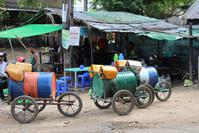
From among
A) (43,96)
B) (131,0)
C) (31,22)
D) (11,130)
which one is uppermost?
(131,0)

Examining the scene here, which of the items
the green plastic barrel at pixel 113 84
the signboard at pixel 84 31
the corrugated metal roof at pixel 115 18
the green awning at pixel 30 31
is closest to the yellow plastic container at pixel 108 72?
the green plastic barrel at pixel 113 84

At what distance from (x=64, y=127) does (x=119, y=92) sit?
177 cm

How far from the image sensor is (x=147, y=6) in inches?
1130

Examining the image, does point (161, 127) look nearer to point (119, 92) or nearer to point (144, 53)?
point (119, 92)

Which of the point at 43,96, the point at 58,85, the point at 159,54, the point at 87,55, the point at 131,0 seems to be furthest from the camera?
the point at 131,0

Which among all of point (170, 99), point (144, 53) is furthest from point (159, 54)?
point (170, 99)

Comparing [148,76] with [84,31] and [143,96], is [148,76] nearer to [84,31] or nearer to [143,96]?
[143,96]

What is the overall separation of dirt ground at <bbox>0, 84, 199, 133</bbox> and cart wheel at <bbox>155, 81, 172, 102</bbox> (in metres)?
0.37

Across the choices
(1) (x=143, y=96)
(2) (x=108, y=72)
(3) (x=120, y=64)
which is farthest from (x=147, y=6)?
(2) (x=108, y=72)

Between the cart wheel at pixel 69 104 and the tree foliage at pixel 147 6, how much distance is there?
16.6 metres

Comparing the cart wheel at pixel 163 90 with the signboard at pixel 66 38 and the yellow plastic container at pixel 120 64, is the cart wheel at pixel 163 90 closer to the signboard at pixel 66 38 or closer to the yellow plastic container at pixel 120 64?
the yellow plastic container at pixel 120 64

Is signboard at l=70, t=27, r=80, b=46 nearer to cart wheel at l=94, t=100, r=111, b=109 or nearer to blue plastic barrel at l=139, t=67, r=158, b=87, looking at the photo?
→ blue plastic barrel at l=139, t=67, r=158, b=87

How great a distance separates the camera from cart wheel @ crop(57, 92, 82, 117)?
9.92 meters

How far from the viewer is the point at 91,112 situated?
10711 millimetres
